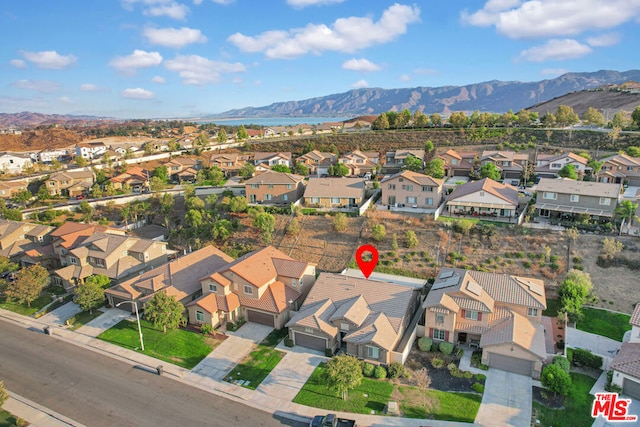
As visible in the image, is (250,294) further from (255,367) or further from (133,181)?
(133,181)

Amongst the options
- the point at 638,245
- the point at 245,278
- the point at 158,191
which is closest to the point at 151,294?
the point at 245,278

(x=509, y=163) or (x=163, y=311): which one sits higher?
(x=509, y=163)

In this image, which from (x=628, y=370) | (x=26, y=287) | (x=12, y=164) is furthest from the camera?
(x=12, y=164)

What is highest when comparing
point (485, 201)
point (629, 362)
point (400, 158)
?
point (400, 158)

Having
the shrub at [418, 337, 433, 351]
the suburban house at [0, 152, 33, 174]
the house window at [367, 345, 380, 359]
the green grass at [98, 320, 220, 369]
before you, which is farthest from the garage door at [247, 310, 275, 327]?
the suburban house at [0, 152, 33, 174]

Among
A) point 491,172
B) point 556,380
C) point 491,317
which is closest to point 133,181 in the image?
point 491,172

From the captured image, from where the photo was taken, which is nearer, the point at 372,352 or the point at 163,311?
the point at 372,352

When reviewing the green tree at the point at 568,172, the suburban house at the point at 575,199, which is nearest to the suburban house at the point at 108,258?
the suburban house at the point at 575,199

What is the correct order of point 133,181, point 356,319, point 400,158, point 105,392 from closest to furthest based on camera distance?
point 105,392, point 356,319, point 400,158, point 133,181
